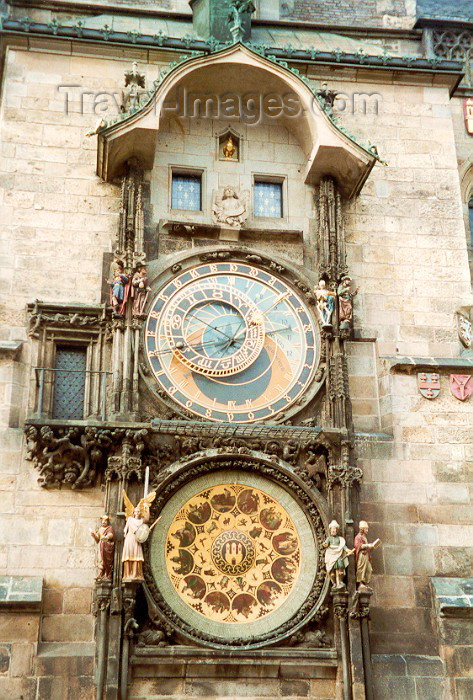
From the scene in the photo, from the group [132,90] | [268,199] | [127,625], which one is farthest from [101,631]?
[132,90]

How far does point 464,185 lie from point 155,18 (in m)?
5.17

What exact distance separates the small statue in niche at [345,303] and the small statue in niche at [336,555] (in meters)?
2.65

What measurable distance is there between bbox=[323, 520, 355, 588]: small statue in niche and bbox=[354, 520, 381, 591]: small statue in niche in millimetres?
97

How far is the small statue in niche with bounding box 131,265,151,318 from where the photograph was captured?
46.2 feet

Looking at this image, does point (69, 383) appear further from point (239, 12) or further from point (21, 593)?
point (239, 12)

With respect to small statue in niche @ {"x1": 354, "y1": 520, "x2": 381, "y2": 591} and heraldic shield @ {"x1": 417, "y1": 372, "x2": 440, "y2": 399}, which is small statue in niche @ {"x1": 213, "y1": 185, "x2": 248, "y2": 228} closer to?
heraldic shield @ {"x1": 417, "y1": 372, "x2": 440, "y2": 399}

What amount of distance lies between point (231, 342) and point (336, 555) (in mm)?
2985

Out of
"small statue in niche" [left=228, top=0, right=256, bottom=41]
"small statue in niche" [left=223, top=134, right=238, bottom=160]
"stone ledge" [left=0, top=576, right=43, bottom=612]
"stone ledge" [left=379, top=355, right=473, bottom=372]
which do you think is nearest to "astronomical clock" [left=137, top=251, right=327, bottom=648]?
"stone ledge" [left=379, top=355, right=473, bottom=372]

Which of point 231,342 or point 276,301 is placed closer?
point 231,342

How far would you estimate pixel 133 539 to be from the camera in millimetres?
12594

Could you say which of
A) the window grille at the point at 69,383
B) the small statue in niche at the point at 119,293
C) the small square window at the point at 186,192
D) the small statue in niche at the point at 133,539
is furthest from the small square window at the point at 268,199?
the small statue in niche at the point at 133,539

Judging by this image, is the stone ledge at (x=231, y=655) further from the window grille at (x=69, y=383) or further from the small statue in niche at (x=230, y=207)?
the small statue in niche at (x=230, y=207)

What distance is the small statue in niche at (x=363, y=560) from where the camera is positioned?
1294 centimetres

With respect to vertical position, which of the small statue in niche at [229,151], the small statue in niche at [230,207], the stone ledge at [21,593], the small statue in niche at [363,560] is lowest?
the stone ledge at [21,593]
